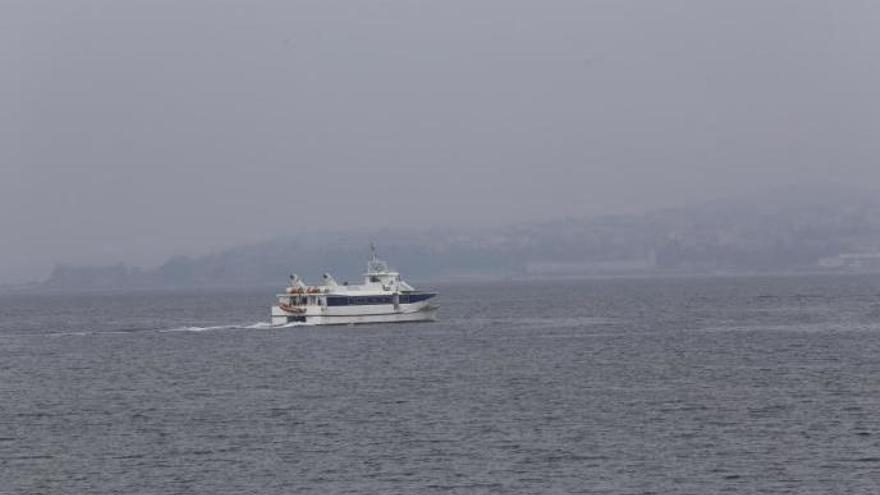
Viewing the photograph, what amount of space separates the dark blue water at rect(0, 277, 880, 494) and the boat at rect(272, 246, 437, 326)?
1339 inches

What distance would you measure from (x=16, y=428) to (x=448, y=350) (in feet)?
201

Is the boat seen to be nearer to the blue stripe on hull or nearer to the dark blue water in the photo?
the blue stripe on hull

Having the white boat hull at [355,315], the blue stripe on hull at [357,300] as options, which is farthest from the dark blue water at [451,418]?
the white boat hull at [355,315]

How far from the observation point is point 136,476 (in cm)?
6781

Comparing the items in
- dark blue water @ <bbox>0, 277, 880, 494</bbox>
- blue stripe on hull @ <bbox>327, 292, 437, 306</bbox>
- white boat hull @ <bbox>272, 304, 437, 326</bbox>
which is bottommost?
dark blue water @ <bbox>0, 277, 880, 494</bbox>

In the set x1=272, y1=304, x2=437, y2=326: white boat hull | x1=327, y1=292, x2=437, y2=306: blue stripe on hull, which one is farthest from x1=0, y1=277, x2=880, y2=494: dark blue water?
x1=272, y1=304, x2=437, y2=326: white boat hull

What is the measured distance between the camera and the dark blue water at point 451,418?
65.9 m

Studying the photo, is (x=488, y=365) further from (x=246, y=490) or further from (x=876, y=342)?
(x=246, y=490)

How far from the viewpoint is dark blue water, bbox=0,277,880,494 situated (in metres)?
65.9

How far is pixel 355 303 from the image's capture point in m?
184

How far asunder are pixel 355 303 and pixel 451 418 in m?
99.4

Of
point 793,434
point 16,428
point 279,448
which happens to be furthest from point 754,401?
point 16,428

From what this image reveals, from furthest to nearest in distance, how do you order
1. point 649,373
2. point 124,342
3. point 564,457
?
1. point 124,342
2. point 649,373
3. point 564,457

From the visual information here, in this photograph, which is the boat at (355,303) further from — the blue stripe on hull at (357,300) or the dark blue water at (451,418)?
the dark blue water at (451,418)
